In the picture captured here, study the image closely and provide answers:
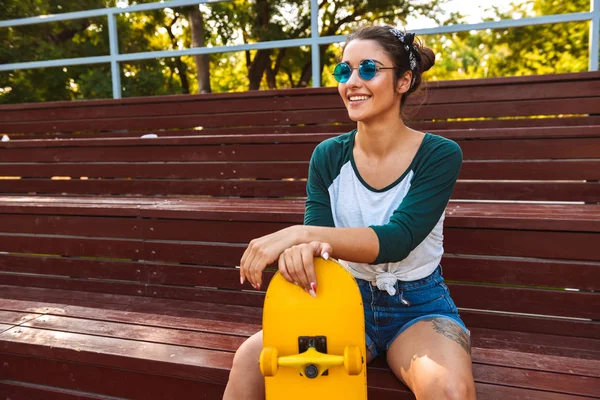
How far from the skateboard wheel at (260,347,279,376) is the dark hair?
0.97 m

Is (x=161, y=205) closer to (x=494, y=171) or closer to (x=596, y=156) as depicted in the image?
(x=494, y=171)

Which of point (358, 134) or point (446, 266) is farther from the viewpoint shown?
point (446, 266)

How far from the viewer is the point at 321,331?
1.41 m

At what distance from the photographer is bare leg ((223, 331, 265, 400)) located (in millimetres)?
1574

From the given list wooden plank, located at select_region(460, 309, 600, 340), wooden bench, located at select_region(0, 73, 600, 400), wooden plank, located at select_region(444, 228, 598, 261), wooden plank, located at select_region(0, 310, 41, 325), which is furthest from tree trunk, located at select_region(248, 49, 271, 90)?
wooden plank, located at select_region(460, 309, 600, 340)

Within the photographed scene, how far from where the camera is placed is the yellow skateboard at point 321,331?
1409 millimetres

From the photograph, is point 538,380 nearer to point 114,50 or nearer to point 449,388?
point 449,388

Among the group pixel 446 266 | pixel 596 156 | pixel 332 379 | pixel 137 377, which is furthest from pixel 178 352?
pixel 596 156

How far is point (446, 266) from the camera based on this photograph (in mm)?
2377

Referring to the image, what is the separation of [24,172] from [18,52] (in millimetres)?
6741

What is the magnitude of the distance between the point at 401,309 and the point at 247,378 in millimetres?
520

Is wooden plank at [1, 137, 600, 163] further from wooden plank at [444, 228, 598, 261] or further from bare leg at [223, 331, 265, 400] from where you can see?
bare leg at [223, 331, 265, 400]

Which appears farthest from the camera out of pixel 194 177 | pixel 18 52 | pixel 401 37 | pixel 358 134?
pixel 18 52

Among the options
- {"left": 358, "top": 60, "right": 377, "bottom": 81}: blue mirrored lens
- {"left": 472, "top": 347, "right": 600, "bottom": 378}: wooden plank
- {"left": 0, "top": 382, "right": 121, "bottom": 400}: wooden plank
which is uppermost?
{"left": 358, "top": 60, "right": 377, "bottom": 81}: blue mirrored lens
